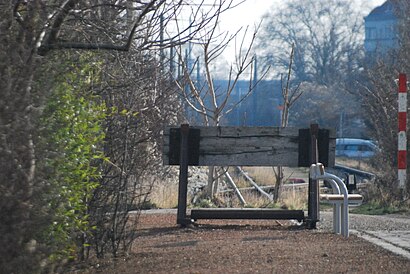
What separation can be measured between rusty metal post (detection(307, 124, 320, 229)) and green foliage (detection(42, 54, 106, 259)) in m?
3.99

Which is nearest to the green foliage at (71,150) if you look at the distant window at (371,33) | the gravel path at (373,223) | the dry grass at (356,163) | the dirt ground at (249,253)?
the dirt ground at (249,253)

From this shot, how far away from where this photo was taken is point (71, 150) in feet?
26.0

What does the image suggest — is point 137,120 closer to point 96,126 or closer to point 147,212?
point 96,126

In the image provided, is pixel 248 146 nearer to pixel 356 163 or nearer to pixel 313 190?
pixel 313 190

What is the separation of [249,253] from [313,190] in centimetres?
305

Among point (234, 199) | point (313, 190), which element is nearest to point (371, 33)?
point (234, 199)

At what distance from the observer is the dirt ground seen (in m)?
8.54

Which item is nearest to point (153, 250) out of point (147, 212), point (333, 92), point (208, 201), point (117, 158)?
point (117, 158)

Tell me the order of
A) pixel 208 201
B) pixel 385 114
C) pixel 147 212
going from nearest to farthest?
1. pixel 147 212
2. pixel 208 201
3. pixel 385 114

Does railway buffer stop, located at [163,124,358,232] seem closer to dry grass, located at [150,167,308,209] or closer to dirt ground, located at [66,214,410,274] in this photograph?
dirt ground, located at [66,214,410,274]

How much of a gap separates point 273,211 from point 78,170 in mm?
4770

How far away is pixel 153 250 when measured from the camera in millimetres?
10031

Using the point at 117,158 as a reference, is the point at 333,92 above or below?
above

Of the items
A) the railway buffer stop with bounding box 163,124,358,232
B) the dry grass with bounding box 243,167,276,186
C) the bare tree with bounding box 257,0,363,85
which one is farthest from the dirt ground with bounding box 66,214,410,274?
the bare tree with bounding box 257,0,363,85
